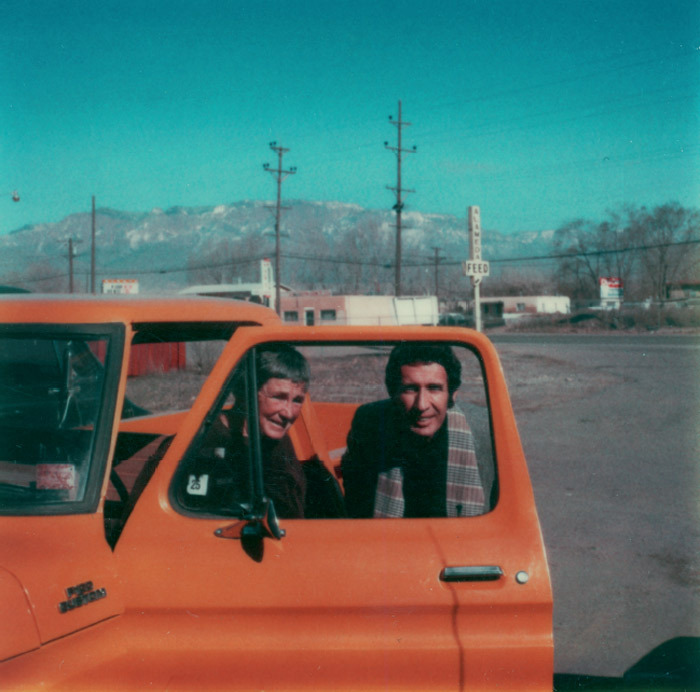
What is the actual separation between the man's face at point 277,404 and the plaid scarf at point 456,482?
0.37 m

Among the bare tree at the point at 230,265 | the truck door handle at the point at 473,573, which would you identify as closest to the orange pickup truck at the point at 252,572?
the truck door handle at the point at 473,573

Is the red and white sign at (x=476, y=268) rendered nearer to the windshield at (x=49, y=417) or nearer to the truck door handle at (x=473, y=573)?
the windshield at (x=49, y=417)

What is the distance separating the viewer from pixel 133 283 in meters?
29.3

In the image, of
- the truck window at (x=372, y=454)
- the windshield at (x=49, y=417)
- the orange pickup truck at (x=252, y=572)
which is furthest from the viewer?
the truck window at (x=372, y=454)

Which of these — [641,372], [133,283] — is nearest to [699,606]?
[641,372]

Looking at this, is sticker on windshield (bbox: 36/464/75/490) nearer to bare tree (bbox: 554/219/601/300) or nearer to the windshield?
the windshield

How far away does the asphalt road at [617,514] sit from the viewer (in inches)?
172

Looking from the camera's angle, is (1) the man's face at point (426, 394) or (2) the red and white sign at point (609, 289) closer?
(1) the man's face at point (426, 394)

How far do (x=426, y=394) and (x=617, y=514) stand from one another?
16.7ft

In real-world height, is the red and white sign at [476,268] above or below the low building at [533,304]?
below

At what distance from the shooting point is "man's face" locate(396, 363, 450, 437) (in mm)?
2451

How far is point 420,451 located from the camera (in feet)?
8.13

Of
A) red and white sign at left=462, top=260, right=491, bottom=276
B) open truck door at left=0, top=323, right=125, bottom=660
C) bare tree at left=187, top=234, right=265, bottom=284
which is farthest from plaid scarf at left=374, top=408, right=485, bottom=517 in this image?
bare tree at left=187, top=234, right=265, bottom=284

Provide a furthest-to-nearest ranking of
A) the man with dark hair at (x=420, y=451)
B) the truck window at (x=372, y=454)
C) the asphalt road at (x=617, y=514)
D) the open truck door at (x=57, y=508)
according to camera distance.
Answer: the asphalt road at (x=617, y=514) < the man with dark hair at (x=420, y=451) < the truck window at (x=372, y=454) < the open truck door at (x=57, y=508)
